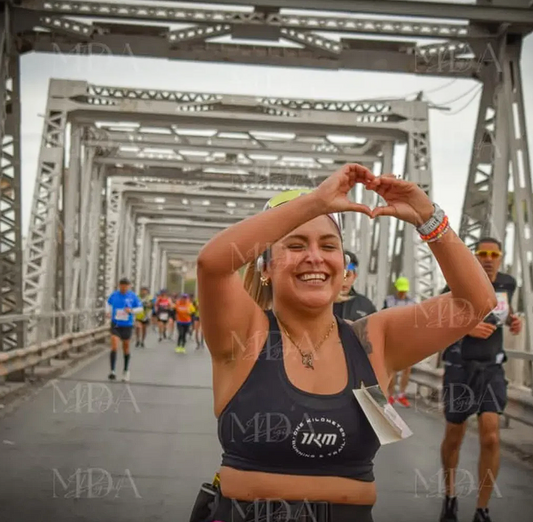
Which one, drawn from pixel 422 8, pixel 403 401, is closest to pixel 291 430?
pixel 422 8

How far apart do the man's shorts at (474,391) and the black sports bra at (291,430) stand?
3311mm

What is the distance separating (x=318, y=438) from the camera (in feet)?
6.90

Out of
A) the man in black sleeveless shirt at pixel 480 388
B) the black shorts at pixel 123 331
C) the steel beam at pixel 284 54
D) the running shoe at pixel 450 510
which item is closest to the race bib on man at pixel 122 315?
the black shorts at pixel 123 331

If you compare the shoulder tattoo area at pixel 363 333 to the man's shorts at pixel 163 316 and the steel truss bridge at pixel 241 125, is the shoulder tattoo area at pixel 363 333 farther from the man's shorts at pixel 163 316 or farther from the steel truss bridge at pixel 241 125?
the man's shorts at pixel 163 316

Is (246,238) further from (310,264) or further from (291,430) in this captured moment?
(291,430)

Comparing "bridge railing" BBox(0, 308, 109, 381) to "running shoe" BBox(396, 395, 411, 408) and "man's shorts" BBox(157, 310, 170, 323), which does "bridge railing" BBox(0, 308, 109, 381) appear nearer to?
"running shoe" BBox(396, 395, 411, 408)

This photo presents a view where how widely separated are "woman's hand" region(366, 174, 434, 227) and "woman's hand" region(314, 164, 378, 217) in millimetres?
80

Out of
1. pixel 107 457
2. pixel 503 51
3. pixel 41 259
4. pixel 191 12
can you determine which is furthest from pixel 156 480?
pixel 41 259

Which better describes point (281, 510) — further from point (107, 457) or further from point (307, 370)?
point (107, 457)

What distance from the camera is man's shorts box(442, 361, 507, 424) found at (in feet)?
17.4

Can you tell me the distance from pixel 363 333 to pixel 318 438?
428mm

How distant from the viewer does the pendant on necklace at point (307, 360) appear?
2.25 m

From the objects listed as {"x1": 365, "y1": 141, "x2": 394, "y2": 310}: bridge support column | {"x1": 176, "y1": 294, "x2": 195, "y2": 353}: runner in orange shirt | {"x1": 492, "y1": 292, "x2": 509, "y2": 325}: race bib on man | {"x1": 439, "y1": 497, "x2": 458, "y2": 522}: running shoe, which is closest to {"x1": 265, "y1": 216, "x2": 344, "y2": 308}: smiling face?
{"x1": 439, "y1": 497, "x2": 458, "y2": 522}: running shoe

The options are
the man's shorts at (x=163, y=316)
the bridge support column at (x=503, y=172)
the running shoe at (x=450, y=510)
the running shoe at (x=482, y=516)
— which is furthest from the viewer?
the man's shorts at (x=163, y=316)
